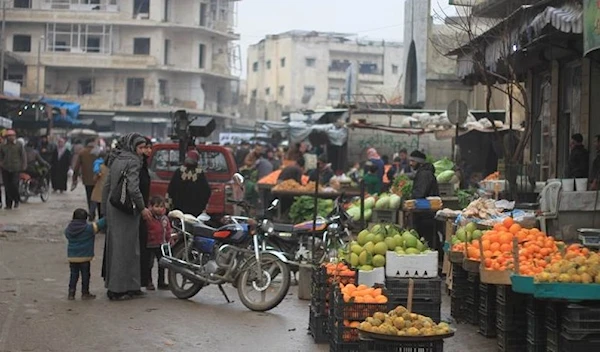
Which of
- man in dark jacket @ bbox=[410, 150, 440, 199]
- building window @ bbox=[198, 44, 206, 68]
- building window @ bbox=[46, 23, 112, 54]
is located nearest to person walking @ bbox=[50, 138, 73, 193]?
man in dark jacket @ bbox=[410, 150, 440, 199]

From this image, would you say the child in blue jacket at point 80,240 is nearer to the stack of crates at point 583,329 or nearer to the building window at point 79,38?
the stack of crates at point 583,329

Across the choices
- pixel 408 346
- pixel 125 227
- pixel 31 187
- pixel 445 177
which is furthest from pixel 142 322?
pixel 31 187

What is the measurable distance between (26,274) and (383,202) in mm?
6997

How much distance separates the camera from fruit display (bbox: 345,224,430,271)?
10.3m

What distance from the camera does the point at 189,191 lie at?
15.9 metres

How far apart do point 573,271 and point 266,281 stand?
4.52m

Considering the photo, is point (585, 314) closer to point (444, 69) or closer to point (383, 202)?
point (383, 202)

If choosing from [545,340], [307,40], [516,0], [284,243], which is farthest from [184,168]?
[307,40]

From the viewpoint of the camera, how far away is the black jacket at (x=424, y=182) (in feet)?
55.7

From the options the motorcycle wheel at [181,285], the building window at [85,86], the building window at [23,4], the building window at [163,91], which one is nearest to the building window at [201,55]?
the building window at [163,91]

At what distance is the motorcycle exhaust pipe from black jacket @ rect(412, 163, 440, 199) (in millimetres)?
5043

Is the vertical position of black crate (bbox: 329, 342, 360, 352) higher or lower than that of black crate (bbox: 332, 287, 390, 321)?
lower

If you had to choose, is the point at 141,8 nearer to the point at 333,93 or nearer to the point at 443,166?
the point at 333,93

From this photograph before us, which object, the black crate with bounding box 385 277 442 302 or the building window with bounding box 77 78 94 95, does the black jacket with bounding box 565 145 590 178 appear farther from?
the building window with bounding box 77 78 94 95
